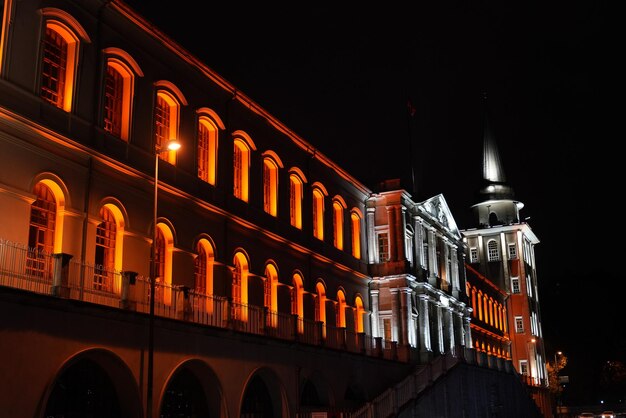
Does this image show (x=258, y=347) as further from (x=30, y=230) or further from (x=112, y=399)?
(x=30, y=230)

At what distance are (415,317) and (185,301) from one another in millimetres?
23860

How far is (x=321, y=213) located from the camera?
3844 centimetres

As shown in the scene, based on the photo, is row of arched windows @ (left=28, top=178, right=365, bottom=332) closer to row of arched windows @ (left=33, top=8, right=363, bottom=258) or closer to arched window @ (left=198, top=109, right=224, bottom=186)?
row of arched windows @ (left=33, top=8, right=363, bottom=258)

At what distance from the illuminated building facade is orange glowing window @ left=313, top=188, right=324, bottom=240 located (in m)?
0.11

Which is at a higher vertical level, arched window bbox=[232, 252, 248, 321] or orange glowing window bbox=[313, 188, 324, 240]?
orange glowing window bbox=[313, 188, 324, 240]

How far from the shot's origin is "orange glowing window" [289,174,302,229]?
117 feet

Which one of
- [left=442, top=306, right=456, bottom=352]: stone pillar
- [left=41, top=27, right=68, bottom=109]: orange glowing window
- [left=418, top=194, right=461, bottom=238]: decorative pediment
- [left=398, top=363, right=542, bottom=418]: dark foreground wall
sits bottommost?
[left=398, top=363, right=542, bottom=418]: dark foreground wall

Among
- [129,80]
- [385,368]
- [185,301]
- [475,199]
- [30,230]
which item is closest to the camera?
[30,230]

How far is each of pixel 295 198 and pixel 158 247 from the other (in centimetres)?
1199

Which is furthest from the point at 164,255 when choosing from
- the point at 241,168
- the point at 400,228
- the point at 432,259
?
the point at 432,259

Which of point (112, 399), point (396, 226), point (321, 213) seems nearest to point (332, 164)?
point (321, 213)

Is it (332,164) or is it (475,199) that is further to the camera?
(475,199)

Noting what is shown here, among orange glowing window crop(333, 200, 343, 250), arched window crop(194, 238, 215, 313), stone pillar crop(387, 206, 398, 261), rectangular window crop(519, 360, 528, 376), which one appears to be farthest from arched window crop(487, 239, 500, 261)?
arched window crop(194, 238, 215, 313)

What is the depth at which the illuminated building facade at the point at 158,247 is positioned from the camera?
62.1 ft
